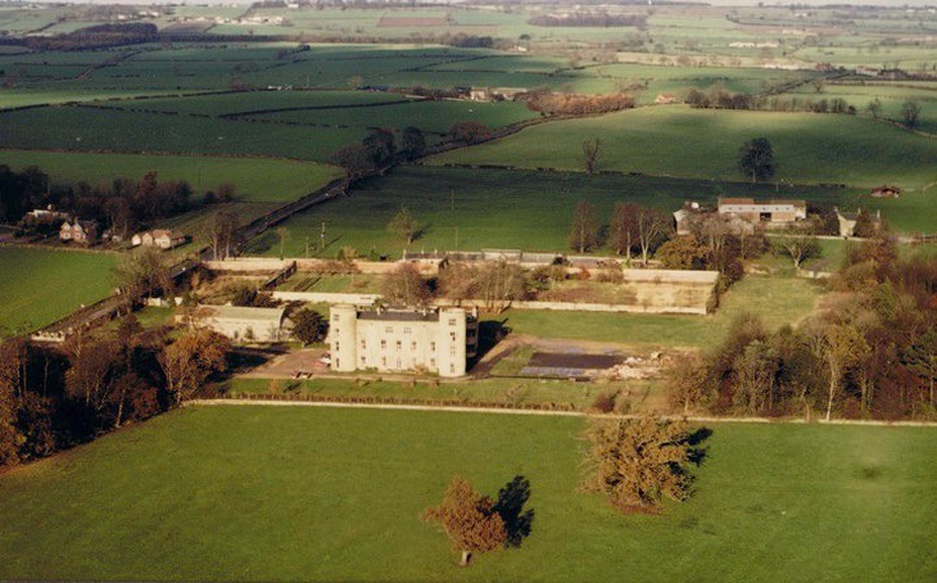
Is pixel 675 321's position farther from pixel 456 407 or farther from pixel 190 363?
pixel 190 363

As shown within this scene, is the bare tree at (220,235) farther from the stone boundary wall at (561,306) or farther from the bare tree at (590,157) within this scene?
the bare tree at (590,157)

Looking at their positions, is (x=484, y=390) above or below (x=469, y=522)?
above

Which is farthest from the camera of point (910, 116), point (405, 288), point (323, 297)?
point (910, 116)

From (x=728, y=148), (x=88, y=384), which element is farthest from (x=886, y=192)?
(x=88, y=384)

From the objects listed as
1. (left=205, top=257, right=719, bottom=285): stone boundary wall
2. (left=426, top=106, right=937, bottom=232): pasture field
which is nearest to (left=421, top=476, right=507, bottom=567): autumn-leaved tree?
(left=205, top=257, right=719, bottom=285): stone boundary wall

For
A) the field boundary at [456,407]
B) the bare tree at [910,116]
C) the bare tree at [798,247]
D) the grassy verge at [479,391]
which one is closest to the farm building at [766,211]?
the bare tree at [798,247]

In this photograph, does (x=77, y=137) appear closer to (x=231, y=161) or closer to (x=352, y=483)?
(x=231, y=161)
